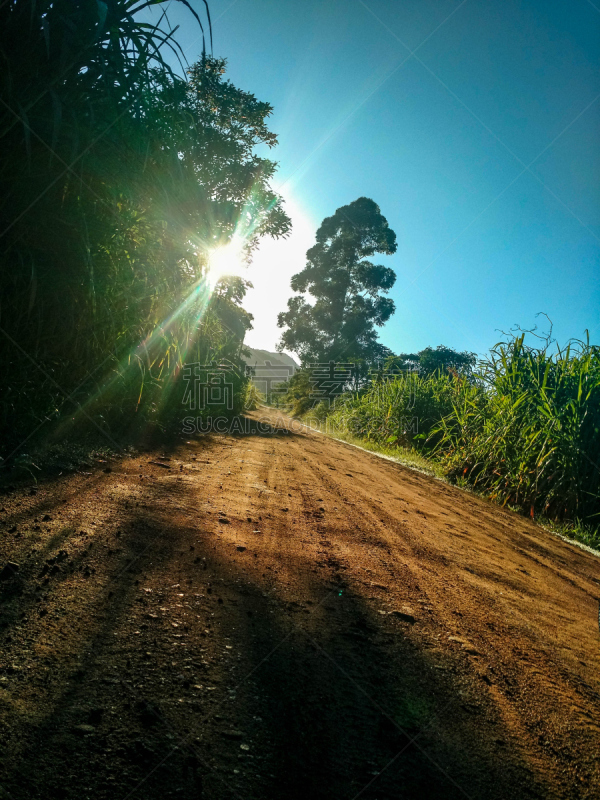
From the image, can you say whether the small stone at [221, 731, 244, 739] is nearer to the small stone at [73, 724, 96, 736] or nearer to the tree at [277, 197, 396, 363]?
the small stone at [73, 724, 96, 736]

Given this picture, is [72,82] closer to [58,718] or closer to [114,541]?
[114,541]

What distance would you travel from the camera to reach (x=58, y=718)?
0.82m

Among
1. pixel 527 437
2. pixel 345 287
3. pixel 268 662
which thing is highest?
pixel 345 287

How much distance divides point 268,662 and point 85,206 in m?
2.87

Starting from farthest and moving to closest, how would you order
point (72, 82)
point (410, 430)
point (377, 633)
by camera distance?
point (410, 430) < point (72, 82) < point (377, 633)

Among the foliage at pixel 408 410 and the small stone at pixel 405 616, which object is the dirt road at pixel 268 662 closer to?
the small stone at pixel 405 616

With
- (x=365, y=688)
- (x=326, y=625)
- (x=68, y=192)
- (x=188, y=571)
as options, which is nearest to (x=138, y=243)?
(x=68, y=192)

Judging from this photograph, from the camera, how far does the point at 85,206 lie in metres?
2.64

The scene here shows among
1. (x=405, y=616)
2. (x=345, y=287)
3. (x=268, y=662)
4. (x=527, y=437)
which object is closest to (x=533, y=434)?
(x=527, y=437)

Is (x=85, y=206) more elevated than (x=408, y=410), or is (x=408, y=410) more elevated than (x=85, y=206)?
(x=85, y=206)

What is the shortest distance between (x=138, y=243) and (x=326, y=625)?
3149 millimetres

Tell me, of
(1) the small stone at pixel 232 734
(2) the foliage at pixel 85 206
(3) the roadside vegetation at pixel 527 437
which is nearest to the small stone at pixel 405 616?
(1) the small stone at pixel 232 734

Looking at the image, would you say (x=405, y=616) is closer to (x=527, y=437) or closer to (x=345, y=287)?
(x=527, y=437)

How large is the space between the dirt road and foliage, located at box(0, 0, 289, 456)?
103cm
